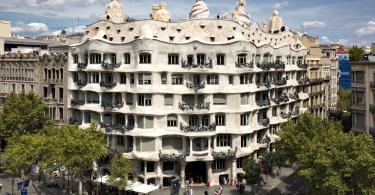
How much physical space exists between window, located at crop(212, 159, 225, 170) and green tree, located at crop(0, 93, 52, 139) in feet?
94.6

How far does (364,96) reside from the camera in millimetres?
63844

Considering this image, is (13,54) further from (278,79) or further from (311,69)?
(311,69)

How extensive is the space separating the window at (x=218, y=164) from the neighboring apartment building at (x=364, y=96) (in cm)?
1985

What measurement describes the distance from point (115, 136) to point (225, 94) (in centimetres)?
1777

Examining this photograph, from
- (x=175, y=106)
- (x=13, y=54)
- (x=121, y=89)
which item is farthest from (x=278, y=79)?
(x=13, y=54)

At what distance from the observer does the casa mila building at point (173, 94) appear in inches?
2564

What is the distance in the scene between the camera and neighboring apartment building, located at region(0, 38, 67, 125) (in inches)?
3141

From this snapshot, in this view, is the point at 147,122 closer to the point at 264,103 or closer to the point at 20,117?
the point at 264,103

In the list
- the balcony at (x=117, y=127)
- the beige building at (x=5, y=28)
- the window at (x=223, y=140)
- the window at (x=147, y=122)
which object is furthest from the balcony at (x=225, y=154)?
the beige building at (x=5, y=28)

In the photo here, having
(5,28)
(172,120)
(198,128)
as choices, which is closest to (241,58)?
(198,128)

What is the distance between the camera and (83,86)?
237 ft

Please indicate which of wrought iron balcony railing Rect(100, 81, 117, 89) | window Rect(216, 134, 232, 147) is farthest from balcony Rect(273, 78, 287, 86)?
wrought iron balcony railing Rect(100, 81, 117, 89)

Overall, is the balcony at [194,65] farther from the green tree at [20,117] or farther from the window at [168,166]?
the green tree at [20,117]

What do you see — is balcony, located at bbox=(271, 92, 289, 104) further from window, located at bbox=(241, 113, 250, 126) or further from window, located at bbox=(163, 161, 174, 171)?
window, located at bbox=(163, 161, 174, 171)
